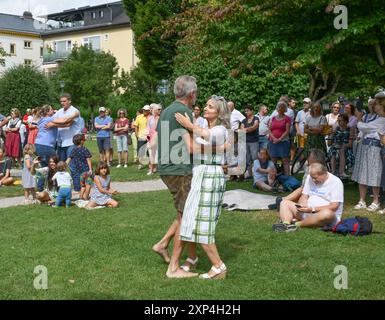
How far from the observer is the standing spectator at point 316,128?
12.5 m

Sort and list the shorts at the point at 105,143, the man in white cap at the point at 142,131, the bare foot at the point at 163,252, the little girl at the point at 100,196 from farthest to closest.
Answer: the shorts at the point at 105,143 → the man in white cap at the point at 142,131 → the little girl at the point at 100,196 → the bare foot at the point at 163,252

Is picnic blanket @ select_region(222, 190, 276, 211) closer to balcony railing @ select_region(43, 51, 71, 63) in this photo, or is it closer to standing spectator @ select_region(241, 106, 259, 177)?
standing spectator @ select_region(241, 106, 259, 177)

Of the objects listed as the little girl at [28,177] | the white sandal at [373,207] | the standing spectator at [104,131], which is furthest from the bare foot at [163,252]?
the standing spectator at [104,131]

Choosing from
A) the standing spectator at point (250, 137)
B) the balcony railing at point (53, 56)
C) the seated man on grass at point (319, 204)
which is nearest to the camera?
the seated man on grass at point (319, 204)

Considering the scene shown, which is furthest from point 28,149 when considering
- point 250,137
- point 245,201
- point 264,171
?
point 250,137

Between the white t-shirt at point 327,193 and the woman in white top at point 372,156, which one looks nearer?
the white t-shirt at point 327,193

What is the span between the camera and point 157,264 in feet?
21.0

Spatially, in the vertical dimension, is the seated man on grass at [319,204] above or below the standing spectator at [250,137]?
below

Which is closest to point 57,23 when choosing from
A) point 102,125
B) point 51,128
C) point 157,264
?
point 102,125

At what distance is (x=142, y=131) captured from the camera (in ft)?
56.7

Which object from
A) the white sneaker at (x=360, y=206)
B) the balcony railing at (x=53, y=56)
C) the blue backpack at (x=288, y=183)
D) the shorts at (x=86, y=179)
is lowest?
the white sneaker at (x=360, y=206)

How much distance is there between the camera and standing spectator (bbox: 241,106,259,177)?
546 inches

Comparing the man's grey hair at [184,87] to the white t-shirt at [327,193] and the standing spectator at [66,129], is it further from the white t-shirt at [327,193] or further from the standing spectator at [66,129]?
the standing spectator at [66,129]

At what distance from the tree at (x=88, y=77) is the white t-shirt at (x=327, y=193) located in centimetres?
4115
